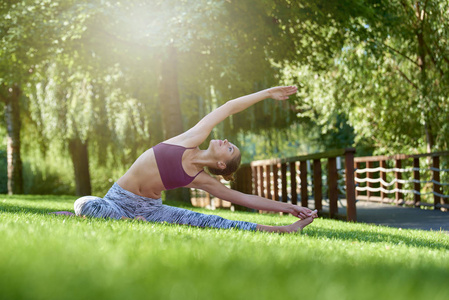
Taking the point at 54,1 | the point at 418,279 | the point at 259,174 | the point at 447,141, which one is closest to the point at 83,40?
the point at 54,1

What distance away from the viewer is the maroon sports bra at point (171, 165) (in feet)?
17.1

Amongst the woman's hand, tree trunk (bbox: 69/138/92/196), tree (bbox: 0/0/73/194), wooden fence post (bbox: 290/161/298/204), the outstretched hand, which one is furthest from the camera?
tree trunk (bbox: 69/138/92/196)

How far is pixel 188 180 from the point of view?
5297 mm

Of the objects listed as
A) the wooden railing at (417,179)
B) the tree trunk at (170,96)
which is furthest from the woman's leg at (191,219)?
the tree trunk at (170,96)

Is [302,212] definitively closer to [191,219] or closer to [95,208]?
[191,219]

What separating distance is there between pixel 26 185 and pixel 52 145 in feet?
19.0

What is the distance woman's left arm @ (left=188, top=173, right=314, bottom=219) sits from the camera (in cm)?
507

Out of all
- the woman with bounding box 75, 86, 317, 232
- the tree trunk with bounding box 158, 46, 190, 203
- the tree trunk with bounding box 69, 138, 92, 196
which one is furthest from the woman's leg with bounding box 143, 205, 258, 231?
the tree trunk with bounding box 69, 138, 92, 196

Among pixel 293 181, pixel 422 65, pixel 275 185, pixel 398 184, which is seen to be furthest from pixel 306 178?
pixel 422 65

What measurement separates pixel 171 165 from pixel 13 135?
1599 centimetres

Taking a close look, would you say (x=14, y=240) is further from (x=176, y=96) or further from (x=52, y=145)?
(x=52, y=145)

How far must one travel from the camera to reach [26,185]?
2523cm

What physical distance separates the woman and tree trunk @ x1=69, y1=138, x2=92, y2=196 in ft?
50.9

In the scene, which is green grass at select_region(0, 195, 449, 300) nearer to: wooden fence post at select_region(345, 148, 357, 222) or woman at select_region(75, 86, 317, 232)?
woman at select_region(75, 86, 317, 232)
